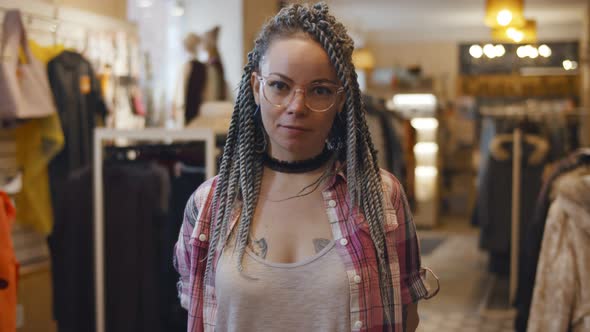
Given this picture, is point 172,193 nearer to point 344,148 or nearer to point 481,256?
point 344,148

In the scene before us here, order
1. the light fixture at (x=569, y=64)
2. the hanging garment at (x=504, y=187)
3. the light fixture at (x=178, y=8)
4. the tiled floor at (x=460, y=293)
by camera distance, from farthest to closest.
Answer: the light fixture at (x=569, y=64) < the light fixture at (x=178, y=8) < the hanging garment at (x=504, y=187) < the tiled floor at (x=460, y=293)

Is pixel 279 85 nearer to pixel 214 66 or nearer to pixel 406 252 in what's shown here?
pixel 406 252

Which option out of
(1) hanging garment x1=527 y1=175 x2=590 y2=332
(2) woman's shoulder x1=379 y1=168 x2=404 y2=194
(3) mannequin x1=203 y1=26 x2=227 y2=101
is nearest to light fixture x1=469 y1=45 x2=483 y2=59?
(3) mannequin x1=203 y1=26 x2=227 y2=101

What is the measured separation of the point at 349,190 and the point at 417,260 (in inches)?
9.2

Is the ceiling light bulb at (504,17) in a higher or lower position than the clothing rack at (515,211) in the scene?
higher

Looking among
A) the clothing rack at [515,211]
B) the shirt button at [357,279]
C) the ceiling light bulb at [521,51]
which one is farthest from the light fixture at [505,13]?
the shirt button at [357,279]

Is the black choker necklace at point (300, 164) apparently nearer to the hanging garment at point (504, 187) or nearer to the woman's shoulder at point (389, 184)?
the woman's shoulder at point (389, 184)

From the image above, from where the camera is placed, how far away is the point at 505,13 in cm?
491

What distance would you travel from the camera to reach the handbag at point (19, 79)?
319cm

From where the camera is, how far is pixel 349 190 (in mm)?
1353

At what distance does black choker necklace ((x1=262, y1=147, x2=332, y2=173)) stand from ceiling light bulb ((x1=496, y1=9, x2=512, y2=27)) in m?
3.96

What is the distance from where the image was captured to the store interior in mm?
2881

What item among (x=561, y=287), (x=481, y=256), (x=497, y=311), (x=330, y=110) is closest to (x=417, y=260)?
(x=330, y=110)

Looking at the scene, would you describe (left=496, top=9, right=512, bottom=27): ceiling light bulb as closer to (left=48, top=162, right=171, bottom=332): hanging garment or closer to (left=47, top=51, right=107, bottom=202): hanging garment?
(left=47, top=51, right=107, bottom=202): hanging garment
